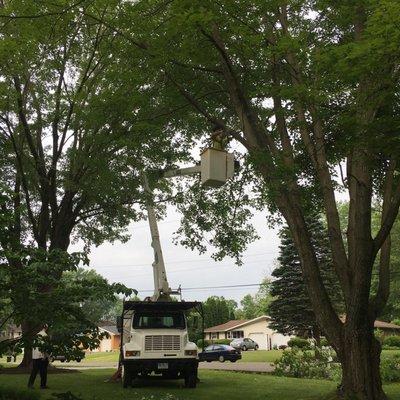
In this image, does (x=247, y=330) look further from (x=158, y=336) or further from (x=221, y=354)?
(x=158, y=336)

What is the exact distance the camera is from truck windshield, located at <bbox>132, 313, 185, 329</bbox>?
16.4m

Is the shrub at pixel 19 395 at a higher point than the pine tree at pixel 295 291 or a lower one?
lower

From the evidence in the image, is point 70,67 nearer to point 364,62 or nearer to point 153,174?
point 153,174

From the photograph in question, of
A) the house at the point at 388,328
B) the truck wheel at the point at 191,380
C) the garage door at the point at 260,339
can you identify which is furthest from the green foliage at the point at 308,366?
the garage door at the point at 260,339

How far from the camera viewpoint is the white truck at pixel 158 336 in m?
15.6

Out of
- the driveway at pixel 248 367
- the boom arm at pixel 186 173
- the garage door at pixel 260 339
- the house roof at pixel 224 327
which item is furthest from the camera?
the house roof at pixel 224 327

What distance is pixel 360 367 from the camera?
10.6 m

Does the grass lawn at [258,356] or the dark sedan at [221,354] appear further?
the dark sedan at [221,354]

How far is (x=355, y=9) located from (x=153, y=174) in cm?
768

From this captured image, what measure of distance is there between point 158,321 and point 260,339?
63129mm

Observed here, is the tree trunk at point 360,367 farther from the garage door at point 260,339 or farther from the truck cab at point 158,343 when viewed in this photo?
the garage door at point 260,339

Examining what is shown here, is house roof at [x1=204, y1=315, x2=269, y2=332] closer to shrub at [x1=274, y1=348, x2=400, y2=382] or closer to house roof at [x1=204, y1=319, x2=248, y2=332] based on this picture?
house roof at [x1=204, y1=319, x2=248, y2=332]

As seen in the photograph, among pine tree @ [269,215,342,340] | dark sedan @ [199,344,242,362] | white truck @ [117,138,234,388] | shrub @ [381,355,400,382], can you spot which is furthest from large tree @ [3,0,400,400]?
dark sedan @ [199,344,242,362]

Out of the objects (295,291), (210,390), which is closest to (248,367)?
(295,291)
